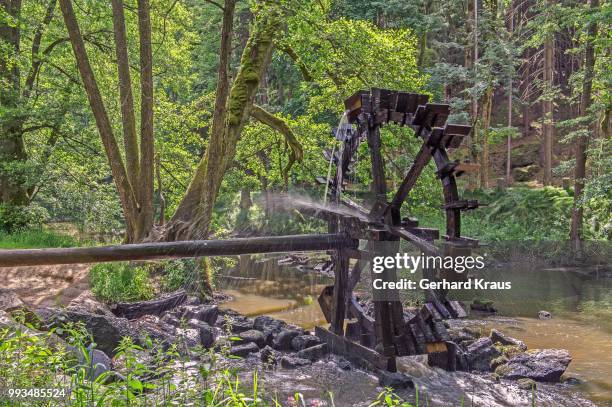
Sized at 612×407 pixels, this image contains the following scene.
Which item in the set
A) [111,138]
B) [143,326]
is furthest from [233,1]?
[143,326]

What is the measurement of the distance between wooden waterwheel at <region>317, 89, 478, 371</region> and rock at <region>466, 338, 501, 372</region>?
0.40m

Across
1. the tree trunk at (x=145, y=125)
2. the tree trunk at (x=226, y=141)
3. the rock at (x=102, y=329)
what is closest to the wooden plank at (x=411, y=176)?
the tree trunk at (x=226, y=141)

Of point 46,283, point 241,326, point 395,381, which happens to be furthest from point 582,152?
point 46,283

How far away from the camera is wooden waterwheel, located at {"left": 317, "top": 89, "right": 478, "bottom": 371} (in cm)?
651

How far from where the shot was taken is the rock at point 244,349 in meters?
7.72

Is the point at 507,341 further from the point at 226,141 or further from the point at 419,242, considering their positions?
the point at 226,141

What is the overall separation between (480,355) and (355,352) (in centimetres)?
193

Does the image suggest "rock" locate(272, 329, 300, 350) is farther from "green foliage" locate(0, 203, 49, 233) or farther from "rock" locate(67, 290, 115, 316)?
"green foliage" locate(0, 203, 49, 233)

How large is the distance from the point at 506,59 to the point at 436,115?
17.4m

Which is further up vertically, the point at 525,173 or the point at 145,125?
the point at 525,173

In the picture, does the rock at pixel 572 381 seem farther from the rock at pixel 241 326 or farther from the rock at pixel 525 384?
the rock at pixel 241 326

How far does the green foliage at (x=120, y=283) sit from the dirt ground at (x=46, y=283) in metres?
0.27

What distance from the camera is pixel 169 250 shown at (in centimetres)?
579

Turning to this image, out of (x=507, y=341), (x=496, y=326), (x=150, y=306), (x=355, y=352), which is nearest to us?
(x=355, y=352)
